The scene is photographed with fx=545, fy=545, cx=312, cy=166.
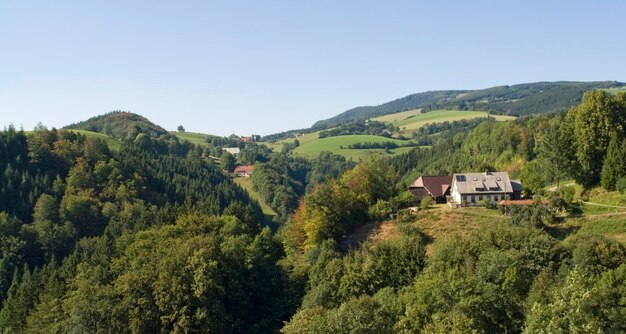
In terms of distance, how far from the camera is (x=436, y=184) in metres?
76.2

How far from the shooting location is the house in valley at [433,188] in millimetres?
74188

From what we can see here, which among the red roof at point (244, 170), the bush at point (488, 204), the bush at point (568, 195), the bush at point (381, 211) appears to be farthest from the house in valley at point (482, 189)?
the red roof at point (244, 170)

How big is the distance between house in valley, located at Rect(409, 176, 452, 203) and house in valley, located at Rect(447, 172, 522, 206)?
333cm

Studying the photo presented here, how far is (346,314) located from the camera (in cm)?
4009

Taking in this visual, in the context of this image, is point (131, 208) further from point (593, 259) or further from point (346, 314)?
point (593, 259)

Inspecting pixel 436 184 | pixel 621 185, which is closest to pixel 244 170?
pixel 436 184

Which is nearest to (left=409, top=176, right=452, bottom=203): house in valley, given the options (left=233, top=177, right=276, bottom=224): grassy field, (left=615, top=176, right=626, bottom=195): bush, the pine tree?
the pine tree

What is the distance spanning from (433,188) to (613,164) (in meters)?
22.2

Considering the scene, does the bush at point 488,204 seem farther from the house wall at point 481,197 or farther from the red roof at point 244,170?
the red roof at point 244,170

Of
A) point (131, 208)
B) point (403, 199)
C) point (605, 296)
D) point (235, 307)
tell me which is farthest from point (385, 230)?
point (131, 208)

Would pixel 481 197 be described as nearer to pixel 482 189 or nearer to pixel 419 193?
pixel 482 189

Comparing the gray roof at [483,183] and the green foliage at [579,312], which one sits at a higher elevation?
the gray roof at [483,183]

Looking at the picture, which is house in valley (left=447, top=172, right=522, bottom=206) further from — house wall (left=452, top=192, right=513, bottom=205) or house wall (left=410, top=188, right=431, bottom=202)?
house wall (left=410, top=188, right=431, bottom=202)

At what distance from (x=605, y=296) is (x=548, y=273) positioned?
295 inches
